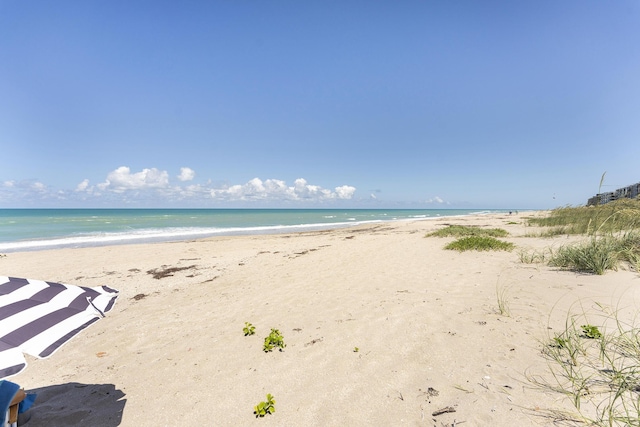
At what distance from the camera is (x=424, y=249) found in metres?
12.5

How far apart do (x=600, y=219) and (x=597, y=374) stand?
939cm

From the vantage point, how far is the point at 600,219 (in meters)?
9.65

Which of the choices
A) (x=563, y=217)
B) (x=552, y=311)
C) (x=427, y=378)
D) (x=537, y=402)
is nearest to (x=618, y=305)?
(x=552, y=311)

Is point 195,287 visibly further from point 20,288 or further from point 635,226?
point 635,226

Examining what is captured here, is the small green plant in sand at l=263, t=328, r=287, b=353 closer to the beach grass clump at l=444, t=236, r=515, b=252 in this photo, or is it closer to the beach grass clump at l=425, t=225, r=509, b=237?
the beach grass clump at l=444, t=236, r=515, b=252

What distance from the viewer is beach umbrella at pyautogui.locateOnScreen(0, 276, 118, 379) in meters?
2.05

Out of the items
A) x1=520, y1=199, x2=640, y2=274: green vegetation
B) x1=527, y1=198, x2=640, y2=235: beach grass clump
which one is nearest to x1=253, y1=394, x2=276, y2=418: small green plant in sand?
x1=527, y1=198, x2=640, y2=235: beach grass clump

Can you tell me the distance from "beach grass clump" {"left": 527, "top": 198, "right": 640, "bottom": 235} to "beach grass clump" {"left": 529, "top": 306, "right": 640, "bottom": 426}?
321 centimetres

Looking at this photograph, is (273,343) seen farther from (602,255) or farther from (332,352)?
(602,255)

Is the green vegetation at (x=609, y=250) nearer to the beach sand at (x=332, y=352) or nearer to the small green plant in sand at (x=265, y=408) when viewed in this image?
the beach sand at (x=332, y=352)

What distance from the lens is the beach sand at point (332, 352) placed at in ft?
10.5

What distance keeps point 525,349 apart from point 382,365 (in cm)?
200

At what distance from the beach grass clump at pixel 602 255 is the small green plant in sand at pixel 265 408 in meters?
7.85

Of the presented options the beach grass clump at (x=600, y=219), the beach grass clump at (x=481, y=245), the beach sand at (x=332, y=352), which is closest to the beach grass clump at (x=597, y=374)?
the beach sand at (x=332, y=352)
